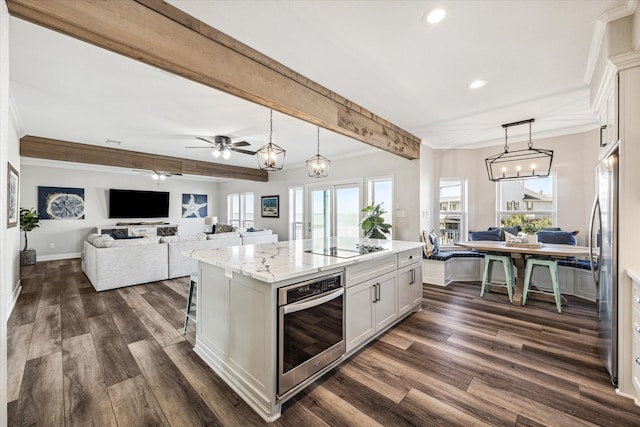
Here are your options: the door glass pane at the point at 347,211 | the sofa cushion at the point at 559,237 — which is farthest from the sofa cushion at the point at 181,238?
the sofa cushion at the point at 559,237

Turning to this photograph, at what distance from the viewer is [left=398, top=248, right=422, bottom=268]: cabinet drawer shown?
121 inches

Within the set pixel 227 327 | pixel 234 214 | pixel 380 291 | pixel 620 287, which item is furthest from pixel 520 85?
pixel 234 214

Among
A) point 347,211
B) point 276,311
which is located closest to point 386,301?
point 276,311

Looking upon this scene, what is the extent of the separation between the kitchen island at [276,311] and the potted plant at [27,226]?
600 cm

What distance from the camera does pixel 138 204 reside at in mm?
8375

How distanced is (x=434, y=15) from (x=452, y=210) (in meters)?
→ 4.43

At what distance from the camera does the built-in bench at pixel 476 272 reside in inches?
156

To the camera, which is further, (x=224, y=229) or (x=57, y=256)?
(x=224, y=229)

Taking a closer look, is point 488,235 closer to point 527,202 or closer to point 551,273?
point 527,202

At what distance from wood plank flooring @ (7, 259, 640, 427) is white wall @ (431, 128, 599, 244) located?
174 centimetres

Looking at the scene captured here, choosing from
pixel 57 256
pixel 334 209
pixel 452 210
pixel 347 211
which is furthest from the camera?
pixel 57 256

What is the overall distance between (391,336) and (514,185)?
13.5ft

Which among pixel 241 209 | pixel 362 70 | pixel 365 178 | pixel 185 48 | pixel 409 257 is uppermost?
pixel 362 70

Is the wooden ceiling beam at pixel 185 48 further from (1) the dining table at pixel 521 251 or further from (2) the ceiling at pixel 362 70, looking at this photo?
(1) the dining table at pixel 521 251
